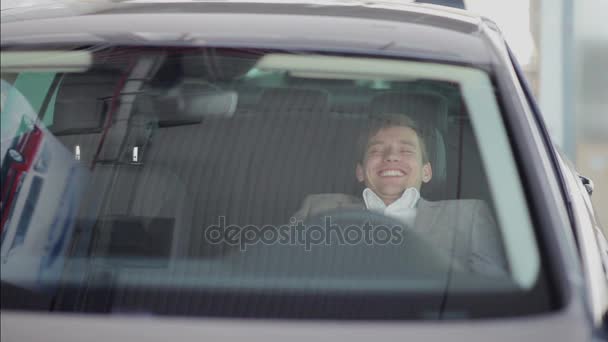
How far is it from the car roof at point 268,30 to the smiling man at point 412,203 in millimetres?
331

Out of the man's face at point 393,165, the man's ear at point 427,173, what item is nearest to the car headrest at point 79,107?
the man's face at point 393,165

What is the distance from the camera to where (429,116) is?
234cm

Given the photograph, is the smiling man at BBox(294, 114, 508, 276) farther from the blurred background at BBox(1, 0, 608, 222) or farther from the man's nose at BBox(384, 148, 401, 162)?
the blurred background at BBox(1, 0, 608, 222)

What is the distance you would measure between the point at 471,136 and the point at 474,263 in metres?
0.35

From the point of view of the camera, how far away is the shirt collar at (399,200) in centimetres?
265

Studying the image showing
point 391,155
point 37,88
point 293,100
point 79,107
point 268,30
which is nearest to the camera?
point 268,30

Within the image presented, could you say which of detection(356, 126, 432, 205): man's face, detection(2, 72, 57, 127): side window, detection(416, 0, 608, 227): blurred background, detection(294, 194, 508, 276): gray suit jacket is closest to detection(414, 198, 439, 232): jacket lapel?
detection(294, 194, 508, 276): gray suit jacket

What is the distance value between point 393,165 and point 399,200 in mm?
107

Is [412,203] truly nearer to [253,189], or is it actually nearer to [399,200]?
[399,200]

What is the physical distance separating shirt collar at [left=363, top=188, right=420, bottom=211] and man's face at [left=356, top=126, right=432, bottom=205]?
0.01m

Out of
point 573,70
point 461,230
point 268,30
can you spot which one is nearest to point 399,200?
point 461,230

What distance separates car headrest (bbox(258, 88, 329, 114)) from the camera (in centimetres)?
216

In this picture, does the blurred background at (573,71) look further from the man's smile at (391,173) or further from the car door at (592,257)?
the car door at (592,257)

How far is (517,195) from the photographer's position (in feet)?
5.94
